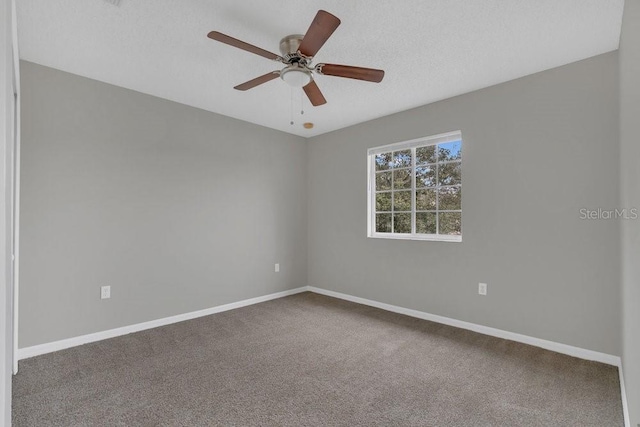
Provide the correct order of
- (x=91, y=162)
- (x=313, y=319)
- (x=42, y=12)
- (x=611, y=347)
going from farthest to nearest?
(x=313, y=319) < (x=91, y=162) < (x=611, y=347) < (x=42, y=12)

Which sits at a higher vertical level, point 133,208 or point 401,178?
point 401,178

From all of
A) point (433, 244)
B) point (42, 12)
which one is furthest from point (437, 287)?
point (42, 12)

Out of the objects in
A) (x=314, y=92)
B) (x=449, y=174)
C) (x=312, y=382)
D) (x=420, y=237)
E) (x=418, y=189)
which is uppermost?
(x=314, y=92)

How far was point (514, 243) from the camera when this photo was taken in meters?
2.99

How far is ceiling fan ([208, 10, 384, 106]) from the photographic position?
1.83 m

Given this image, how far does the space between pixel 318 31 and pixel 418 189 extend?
8.14 feet

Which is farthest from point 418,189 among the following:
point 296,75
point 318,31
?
point 318,31

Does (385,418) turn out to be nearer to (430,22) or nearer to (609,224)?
(609,224)

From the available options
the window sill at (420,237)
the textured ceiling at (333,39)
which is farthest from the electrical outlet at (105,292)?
the window sill at (420,237)

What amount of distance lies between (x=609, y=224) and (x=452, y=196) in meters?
1.34

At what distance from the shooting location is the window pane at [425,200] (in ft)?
12.2

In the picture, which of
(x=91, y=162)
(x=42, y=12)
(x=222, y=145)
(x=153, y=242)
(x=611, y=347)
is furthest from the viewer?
(x=222, y=145)

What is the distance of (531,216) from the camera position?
2.89 m

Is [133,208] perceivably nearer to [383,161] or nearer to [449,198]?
[383,161]
